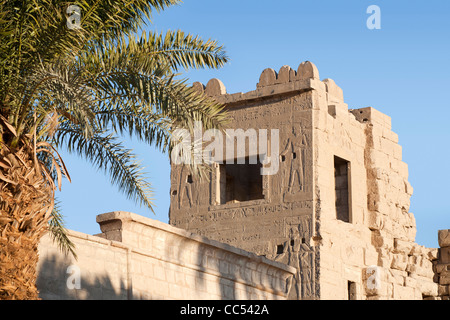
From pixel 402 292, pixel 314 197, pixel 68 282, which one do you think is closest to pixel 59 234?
pixel 68 282

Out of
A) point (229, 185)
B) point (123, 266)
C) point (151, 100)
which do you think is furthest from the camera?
point (229, 185)

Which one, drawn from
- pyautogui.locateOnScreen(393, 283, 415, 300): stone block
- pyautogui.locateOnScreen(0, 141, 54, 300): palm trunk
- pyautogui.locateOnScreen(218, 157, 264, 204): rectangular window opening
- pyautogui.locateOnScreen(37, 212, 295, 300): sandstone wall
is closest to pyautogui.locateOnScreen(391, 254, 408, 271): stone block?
pyautogui.locateOnScreen(393, 283, 415, 300): stone block

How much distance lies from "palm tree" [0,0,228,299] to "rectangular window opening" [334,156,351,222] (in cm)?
947

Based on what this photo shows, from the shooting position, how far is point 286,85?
19.3 m

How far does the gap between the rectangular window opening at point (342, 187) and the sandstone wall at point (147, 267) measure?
494 cm

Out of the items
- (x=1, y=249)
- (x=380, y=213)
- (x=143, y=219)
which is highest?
(x=380, y=213)

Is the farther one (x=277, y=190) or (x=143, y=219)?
(x=277, y=190)

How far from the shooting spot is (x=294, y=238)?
60.8ft

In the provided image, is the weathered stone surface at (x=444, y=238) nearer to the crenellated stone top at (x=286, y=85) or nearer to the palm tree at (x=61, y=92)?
the crenellated stone top at (x=286, y=85)

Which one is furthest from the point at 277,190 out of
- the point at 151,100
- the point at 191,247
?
the point at 151,100
